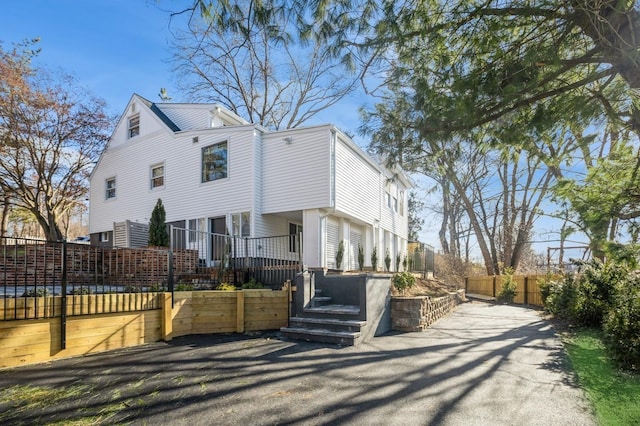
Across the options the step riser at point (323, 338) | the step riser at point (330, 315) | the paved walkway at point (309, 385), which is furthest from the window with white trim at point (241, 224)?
the paved walkway at point (309, 385)

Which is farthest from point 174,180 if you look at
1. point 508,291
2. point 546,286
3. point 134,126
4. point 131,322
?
point 508,291

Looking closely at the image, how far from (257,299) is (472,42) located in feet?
19.3

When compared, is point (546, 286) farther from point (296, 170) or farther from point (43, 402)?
point (43, 402)

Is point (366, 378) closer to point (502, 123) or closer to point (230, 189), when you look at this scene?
point (502, 123)

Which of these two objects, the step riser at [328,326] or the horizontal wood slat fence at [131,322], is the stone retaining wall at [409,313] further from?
the horizontal wood slat fence at [131,322]

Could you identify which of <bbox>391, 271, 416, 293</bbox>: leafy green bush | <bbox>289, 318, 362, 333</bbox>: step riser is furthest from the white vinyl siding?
<bbox>289, 318, 362, 333</bbox>: step riser

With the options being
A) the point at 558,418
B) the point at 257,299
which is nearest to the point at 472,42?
the point at 558,418

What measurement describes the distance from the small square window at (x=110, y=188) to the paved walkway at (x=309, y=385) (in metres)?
12.5

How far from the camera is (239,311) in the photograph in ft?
24.4

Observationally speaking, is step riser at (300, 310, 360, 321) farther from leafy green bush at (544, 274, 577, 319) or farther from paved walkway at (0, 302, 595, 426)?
leafy green bush at (544, 274, 577, 319)

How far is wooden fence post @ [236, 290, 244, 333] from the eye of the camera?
7389 millimetres

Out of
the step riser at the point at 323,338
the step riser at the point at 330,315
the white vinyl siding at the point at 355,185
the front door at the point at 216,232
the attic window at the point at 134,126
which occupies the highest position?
the attic window at the point at 134,126

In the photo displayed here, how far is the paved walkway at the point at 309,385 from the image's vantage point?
3428 millimetres

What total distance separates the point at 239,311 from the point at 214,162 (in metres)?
7.31
